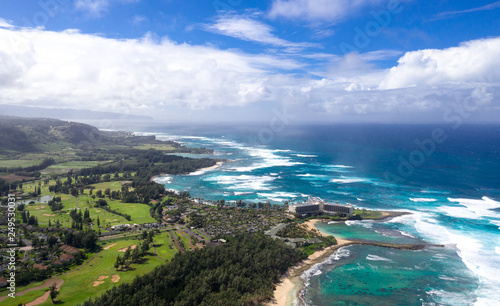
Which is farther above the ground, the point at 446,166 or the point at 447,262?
the point at 446,166

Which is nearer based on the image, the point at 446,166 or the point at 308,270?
the point at 308,270

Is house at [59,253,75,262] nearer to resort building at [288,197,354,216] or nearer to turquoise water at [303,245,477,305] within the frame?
turquoise water at [303,245,477,305]

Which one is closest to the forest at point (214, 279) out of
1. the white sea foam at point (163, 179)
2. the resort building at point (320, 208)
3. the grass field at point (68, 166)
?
the resort building at point (320, 208)

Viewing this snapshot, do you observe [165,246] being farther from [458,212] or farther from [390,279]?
[458,212]

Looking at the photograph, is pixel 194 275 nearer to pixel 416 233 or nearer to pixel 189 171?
pixel 416 233

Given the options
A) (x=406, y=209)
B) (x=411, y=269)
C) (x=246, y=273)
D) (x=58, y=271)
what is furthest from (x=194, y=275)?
(x=406, y=209)

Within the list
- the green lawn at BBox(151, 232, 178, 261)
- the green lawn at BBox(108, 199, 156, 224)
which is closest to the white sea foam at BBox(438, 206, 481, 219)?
the green lawn at BBox(151, 232, 178, 261)

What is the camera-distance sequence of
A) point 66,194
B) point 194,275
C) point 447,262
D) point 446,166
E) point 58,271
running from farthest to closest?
point 446,166 → point 66,194 → point 447,262 → point 58,271 → point 194,275
